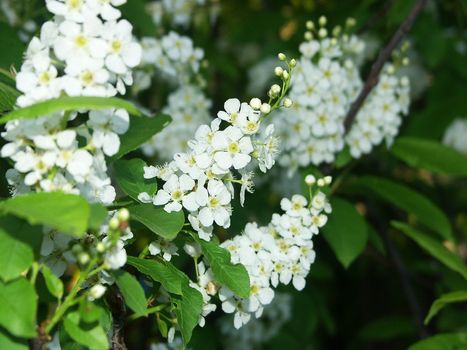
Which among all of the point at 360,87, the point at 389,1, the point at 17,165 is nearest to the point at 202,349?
the point at 360,87

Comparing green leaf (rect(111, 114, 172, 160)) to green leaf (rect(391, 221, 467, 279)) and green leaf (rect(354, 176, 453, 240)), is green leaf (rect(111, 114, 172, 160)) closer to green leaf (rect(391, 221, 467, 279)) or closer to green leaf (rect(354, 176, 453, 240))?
green leaf (rect(391, 221, 467, 279))

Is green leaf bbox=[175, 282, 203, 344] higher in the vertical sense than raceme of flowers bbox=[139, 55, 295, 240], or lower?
lower

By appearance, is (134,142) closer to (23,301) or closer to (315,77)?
(23,301)

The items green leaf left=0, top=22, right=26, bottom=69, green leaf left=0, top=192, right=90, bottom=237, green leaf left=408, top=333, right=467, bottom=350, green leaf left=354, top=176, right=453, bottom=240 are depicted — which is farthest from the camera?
green leaf left=354, top=176, right=453, bottom=240

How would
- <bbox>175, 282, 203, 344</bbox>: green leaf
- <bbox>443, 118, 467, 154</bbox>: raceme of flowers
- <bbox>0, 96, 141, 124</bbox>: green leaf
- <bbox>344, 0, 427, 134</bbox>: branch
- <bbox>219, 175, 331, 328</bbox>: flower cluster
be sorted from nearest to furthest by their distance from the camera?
<bbox>0, 96, 141, 124</bbox>: green leaf
<bbox>175, 282, 203, 344</bbox>: green leaf
<bbox>219, 175, 331, 328</bbox>: flower cluster
<bbox>344, 0, 427, 134</bbox>: branch
<bbox>443, 118, 467, 154</bbox>: raceme of flowers

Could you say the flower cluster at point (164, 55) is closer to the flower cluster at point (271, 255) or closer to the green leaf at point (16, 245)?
the flower cluster at point (271, 255)

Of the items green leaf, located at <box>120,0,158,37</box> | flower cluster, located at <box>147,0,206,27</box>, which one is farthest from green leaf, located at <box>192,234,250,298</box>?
flower cluster, located at <box>147,0,206,27</box>

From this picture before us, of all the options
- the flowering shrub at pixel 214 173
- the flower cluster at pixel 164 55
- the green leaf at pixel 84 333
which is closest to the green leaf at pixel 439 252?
the flowering shrub at pixel 214 173

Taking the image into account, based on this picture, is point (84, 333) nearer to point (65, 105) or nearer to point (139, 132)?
point (65, 105)
